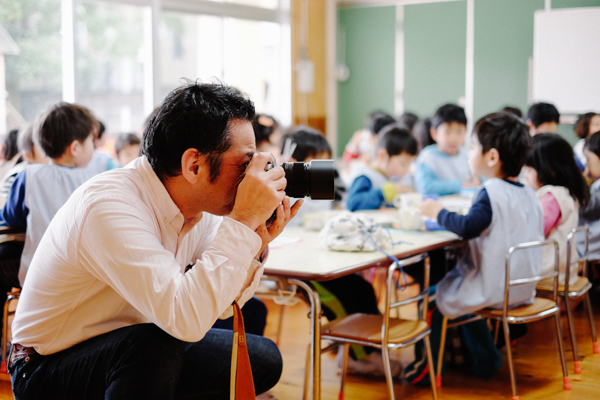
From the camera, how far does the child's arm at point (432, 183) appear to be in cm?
354

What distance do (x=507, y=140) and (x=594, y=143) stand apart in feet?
3.53

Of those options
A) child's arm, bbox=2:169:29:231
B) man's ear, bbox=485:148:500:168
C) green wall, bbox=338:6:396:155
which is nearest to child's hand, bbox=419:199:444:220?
man's ear, bbox=485:148:500:168

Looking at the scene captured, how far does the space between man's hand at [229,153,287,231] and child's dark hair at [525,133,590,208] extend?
67.5 inches

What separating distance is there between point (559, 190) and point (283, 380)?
133 cm

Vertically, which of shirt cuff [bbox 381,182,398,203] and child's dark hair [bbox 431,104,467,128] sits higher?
child's dark hair [bbox 431,104,467,128]

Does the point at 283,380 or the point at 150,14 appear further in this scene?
the point at 150,14

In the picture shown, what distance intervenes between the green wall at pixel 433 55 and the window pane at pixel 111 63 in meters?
2.85

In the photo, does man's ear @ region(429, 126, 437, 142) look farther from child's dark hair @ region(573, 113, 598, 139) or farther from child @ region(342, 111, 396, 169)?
child's dark hair @ region(573, 113, 598, 139)

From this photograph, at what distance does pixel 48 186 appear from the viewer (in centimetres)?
233

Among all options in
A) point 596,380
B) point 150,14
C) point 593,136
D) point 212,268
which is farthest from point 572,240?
point 150,14

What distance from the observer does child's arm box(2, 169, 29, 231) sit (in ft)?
7.62

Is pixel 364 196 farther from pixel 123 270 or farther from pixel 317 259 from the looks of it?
pixel 123 270

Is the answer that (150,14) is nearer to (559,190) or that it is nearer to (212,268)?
(559,190)

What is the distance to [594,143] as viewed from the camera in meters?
3.06
